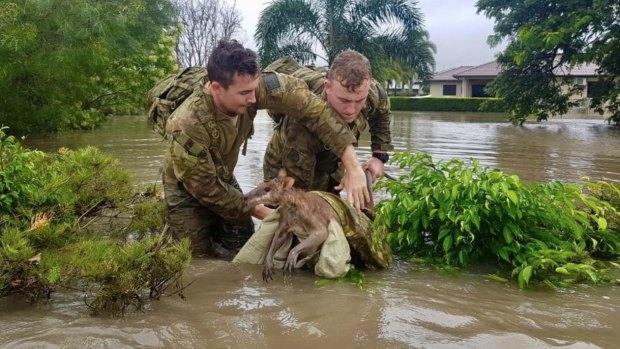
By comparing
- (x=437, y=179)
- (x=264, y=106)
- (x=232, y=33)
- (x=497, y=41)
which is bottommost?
(x=437, y=179)

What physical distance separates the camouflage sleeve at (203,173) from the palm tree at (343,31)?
21.0 m

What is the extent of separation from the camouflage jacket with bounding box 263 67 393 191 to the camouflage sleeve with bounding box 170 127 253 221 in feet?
2.30

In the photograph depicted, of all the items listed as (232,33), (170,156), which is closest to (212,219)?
(170,156)

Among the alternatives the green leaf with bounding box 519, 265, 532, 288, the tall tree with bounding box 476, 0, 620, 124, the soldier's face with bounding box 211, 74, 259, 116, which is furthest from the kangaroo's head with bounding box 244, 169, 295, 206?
the tall tree with bounding box 476, 0, 620, 124

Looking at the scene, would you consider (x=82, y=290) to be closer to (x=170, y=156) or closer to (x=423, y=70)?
(x=170, y=156)

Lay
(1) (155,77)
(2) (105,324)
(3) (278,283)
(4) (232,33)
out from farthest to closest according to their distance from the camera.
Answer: (4) (232,33) → (1) (155,77) → (3) (278,283) → (2) (105,324)

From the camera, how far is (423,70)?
2577 cm

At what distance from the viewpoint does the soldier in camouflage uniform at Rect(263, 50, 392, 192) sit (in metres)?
4.51

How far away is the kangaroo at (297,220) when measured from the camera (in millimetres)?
4004

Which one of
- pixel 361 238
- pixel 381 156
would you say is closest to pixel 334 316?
pixel 361 238

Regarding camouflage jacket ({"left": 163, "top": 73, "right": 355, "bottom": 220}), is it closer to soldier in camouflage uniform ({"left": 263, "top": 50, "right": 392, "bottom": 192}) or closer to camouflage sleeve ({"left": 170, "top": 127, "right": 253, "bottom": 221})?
camouflage sleeve ({"left": 170, "top": 127, "right": 253, "bottom": 221})

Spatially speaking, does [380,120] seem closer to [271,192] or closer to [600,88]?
[271,192]

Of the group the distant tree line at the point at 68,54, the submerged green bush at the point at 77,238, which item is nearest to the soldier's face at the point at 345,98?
the submerged green bush at the point at 77,238

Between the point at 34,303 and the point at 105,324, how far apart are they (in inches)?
23.6
